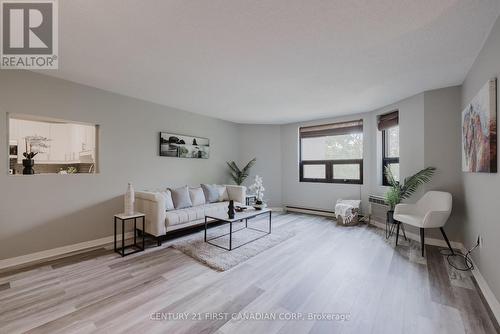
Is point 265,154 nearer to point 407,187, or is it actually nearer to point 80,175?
point 407,187

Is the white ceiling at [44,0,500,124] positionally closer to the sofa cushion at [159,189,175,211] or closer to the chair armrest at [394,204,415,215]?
the sofa cushion at [159,189,175,211]

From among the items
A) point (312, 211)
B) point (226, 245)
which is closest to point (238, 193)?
point (226, 245)

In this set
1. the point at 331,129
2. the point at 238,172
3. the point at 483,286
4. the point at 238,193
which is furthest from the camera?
the point at 238,172

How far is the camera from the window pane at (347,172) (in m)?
5.09

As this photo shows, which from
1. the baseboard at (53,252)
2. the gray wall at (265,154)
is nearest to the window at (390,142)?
the gray wall at (265,154)

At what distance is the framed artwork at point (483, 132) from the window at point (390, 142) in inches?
62.6

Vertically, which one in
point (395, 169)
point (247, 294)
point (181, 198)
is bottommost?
point (247, 294)

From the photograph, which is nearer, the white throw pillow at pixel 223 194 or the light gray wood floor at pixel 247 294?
the light gray wood floor at pixel 247 294

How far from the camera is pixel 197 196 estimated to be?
4.43m

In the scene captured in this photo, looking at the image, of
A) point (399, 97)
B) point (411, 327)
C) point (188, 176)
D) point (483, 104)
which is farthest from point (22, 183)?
point (399, 97)

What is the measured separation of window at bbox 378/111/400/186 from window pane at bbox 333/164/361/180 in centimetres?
59

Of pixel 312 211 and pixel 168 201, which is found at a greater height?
pixel 168 201

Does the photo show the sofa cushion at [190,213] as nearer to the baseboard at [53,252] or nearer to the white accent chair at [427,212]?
the baseboard at [53,252]

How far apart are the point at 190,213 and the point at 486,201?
3.79 meters
